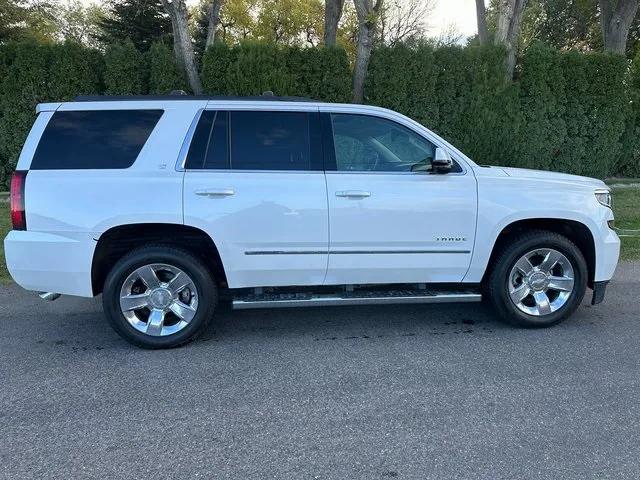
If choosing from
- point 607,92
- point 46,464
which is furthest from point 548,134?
point 46,464

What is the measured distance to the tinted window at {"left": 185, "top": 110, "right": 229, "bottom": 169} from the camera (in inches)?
175

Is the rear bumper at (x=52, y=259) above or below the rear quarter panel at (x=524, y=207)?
below

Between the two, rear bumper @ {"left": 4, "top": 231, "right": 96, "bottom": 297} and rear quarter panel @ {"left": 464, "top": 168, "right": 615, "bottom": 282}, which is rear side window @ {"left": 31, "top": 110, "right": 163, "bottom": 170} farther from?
rear quarter panel @ {"left": 464, "top": 168, "right": 615, "bottom": 282}

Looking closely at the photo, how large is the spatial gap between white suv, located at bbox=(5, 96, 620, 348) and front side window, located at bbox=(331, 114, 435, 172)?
13 millimetres

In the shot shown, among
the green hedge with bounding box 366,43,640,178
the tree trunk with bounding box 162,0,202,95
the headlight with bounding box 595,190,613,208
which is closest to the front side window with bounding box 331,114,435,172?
the headlight with bounding box 595,190,613,208

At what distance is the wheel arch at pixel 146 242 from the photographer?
4406 millimetres

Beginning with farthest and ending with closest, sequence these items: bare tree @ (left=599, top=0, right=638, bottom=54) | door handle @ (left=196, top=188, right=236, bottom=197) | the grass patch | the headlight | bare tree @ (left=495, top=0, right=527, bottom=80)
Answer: bare tree @ (left=599, top=0, right=638, bottom=54) < bare tree @ (left=495, top=0, right=527, bottom=80) < the grass patch < the headlight < door handle @ (left=196, top=188, right=236, bottom=197)

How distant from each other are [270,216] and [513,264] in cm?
221

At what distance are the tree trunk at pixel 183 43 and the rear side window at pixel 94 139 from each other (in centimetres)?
692

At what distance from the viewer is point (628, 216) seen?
9523mm

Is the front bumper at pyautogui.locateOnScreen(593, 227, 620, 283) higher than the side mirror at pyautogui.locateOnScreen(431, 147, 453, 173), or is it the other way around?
the side mirror at pyautogui.locateOnScreen(431, 147, 453, 173)

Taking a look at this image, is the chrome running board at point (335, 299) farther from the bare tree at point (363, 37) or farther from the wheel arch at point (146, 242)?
the bare tree at point (363, 37)

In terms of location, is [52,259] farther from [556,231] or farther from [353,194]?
[556,231]

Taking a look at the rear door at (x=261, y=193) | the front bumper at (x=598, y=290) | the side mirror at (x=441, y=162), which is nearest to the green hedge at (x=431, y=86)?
the rear door at (x=261, y=193)
